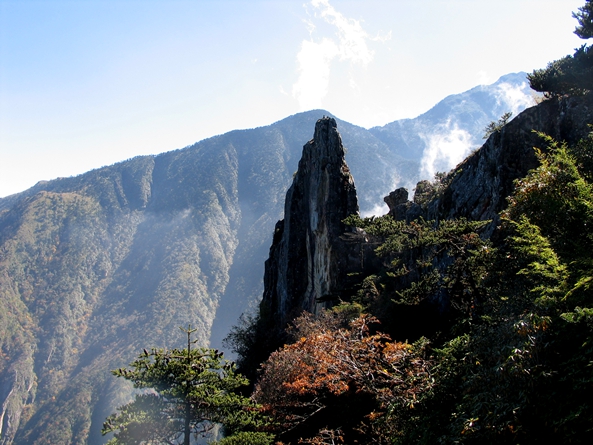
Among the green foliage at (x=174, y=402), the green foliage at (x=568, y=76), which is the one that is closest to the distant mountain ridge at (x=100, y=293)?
the green foliage at (x=174, y=402)

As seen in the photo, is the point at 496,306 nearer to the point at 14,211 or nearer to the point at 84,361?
the point at 84,361

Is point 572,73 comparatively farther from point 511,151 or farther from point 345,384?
point 345,384

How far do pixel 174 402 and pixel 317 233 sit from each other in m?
23.6

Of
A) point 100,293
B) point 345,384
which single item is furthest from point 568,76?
point 100,293

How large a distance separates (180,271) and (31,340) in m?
56.9

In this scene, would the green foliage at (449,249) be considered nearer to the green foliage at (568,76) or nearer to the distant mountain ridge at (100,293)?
the green foliage at (568,76)

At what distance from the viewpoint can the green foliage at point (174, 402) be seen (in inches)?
460

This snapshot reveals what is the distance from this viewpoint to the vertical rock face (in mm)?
31359

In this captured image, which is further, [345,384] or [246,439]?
[246,439]

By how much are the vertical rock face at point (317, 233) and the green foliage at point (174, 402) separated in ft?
58.4

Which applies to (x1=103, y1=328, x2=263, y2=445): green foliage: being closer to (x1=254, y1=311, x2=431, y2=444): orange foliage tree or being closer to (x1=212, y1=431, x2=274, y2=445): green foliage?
(x1=212, y1=431, x2=274, y2=445): green foliage

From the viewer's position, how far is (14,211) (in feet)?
653

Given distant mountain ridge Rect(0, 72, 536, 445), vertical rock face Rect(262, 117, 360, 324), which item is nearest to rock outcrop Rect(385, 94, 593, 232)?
vertical rock face Rect(262, 117, 360, 324)

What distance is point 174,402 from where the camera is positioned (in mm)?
12078
